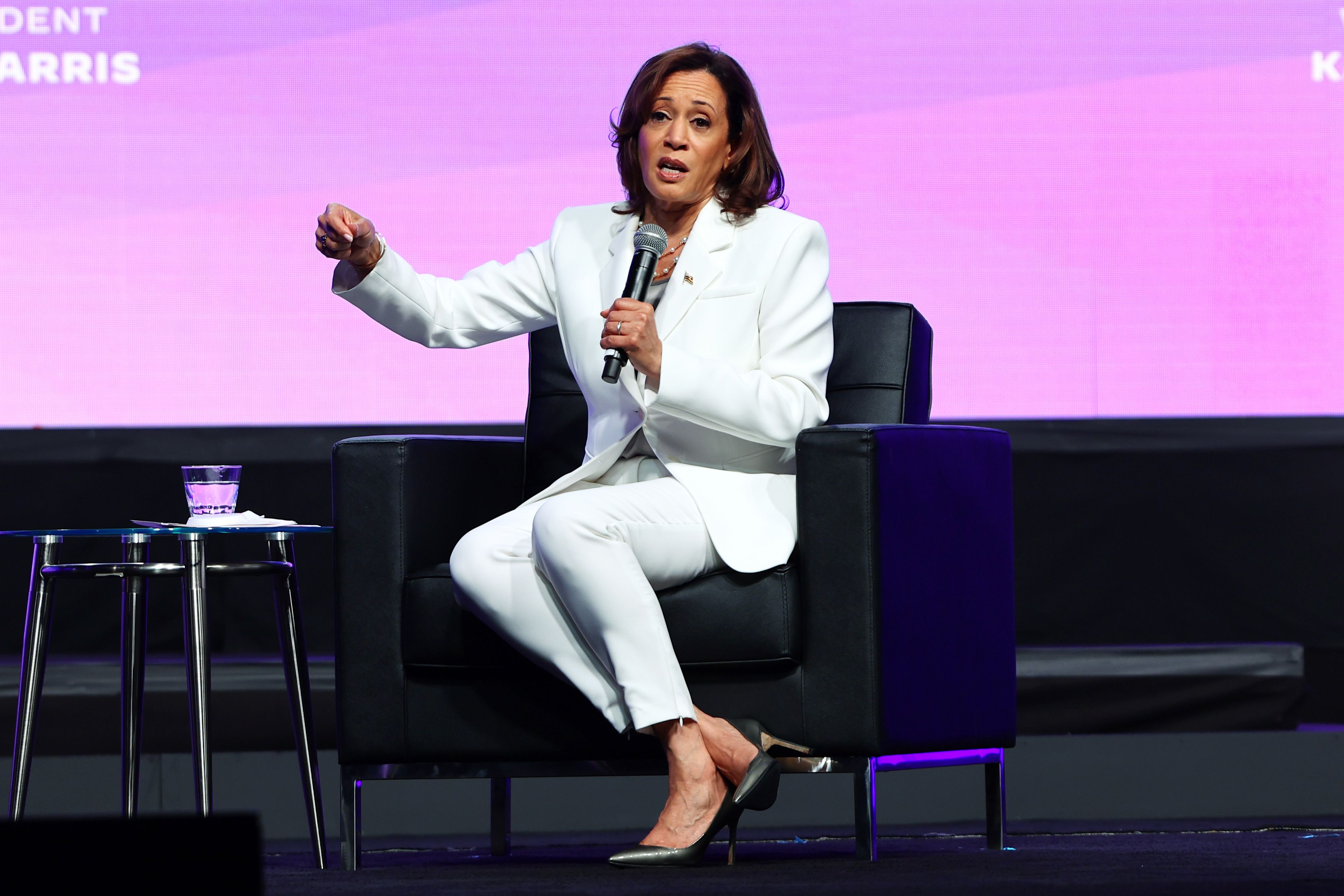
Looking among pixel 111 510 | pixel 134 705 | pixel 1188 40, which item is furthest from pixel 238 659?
pixel 1188 40

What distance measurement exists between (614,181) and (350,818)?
1.76m

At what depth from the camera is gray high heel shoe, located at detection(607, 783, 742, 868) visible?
180 cm

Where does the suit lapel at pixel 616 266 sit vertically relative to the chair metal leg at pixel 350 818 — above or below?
above

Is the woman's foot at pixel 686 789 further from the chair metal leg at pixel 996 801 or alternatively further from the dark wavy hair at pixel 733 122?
the dark wavy hair at pixel 733 122

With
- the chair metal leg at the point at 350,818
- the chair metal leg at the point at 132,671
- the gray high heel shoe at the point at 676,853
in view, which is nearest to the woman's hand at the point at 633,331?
the gray high heel shoe at the point at 676,853

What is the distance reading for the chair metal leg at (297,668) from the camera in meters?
2.25

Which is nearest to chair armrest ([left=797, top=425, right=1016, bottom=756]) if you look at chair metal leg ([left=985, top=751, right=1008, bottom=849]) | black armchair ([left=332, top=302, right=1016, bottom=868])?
black armchair ([left=332, top=302, right=1016, bottom=868])

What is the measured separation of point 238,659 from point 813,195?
1.58m

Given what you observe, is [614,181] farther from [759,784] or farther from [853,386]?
[759,784]

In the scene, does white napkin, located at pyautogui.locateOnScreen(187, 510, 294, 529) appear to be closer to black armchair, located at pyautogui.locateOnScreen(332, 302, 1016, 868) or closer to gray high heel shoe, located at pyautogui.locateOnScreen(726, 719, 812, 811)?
black armchair, located at pyautogui.locateOnScreen(332, 302, 1016, 868)

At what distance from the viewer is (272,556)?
7.55ft

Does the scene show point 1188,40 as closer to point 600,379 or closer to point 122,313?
point 600,379

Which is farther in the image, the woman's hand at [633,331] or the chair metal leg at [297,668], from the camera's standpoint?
the chair metal leg at [297,668]

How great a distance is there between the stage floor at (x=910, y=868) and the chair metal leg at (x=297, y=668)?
0.43 feet
